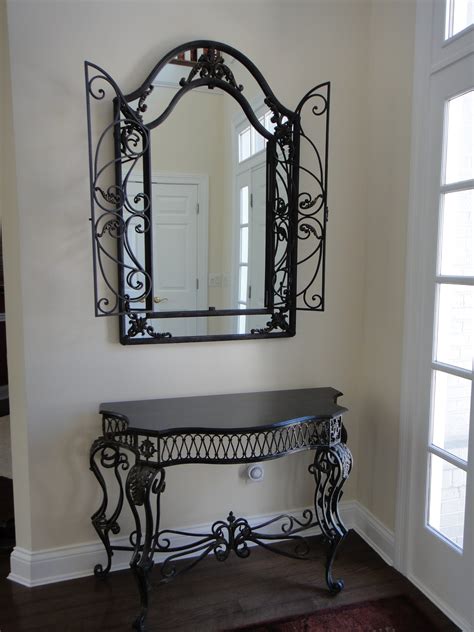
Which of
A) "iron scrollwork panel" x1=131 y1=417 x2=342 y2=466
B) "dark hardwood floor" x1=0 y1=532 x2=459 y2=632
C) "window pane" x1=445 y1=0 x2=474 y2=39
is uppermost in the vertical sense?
"window pane" x1=445 y1=0 x2=474 y2=39

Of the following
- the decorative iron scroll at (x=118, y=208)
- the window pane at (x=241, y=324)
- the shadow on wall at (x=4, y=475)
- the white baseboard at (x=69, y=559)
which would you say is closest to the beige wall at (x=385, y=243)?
the white baseboard at (x=69, y=559)

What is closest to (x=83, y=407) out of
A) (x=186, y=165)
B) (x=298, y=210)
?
(x=186, y=165)

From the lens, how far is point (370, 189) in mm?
2258

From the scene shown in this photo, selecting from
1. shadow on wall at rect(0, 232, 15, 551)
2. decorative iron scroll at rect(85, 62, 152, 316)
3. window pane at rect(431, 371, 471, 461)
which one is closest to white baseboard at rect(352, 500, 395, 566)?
window pane at rect(431, 371, 471, 461)

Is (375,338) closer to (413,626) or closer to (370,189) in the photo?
(370,189)

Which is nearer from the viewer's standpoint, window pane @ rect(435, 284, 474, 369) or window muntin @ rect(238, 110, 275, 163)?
window pane @ rect(435, 284, 474, 369)

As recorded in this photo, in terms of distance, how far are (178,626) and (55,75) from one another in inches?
83.8

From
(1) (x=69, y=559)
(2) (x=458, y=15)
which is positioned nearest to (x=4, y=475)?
(1) (x=69, y=559)

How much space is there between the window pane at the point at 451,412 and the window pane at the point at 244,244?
3.04 feet

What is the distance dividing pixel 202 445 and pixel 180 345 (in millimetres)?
450

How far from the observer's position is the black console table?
5.62ft

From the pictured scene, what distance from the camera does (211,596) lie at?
1.93 m

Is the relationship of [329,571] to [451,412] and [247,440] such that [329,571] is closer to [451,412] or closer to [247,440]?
[247,440]

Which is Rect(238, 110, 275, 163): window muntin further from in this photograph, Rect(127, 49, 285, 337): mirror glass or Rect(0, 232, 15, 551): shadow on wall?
Rect(0, 232, 15, 551): shadow on wall
